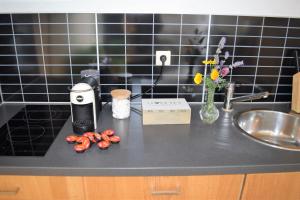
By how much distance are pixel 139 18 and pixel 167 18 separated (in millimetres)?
148

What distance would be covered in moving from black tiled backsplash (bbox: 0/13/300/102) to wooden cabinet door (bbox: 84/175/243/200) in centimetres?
62

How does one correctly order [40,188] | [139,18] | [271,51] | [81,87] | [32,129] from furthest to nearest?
1. [271,51]
2. [139,18]
3. [32,129]
4. [81,87]
5. [40,188]

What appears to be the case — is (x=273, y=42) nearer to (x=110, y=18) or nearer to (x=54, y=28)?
(x=110, y=18)

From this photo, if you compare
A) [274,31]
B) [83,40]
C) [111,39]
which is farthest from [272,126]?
[83,40]

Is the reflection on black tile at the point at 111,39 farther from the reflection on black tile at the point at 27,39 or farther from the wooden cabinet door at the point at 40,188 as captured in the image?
the wooden cabinet door at the point at 40,188

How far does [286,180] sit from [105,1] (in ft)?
3.80

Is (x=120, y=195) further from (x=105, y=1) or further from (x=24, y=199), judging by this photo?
(x=105, y=1)

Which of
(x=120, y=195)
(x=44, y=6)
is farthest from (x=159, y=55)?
(x=120, y=195)

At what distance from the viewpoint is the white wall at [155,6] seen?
1.27 meters

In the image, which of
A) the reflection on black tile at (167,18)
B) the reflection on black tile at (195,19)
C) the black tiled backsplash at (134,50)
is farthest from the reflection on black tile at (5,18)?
the reflection on black tile at (195,19)

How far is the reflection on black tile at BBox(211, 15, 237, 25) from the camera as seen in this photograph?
4.34 feet

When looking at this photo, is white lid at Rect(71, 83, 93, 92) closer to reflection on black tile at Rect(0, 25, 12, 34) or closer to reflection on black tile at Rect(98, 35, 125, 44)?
reflection on black tile at Rect(98, 35, 125, 44)

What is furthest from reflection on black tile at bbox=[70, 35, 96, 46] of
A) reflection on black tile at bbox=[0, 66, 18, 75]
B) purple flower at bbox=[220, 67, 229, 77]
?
purple flower at bbox=[220, 67, 229, 77]

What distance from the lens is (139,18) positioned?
1.31 metres
